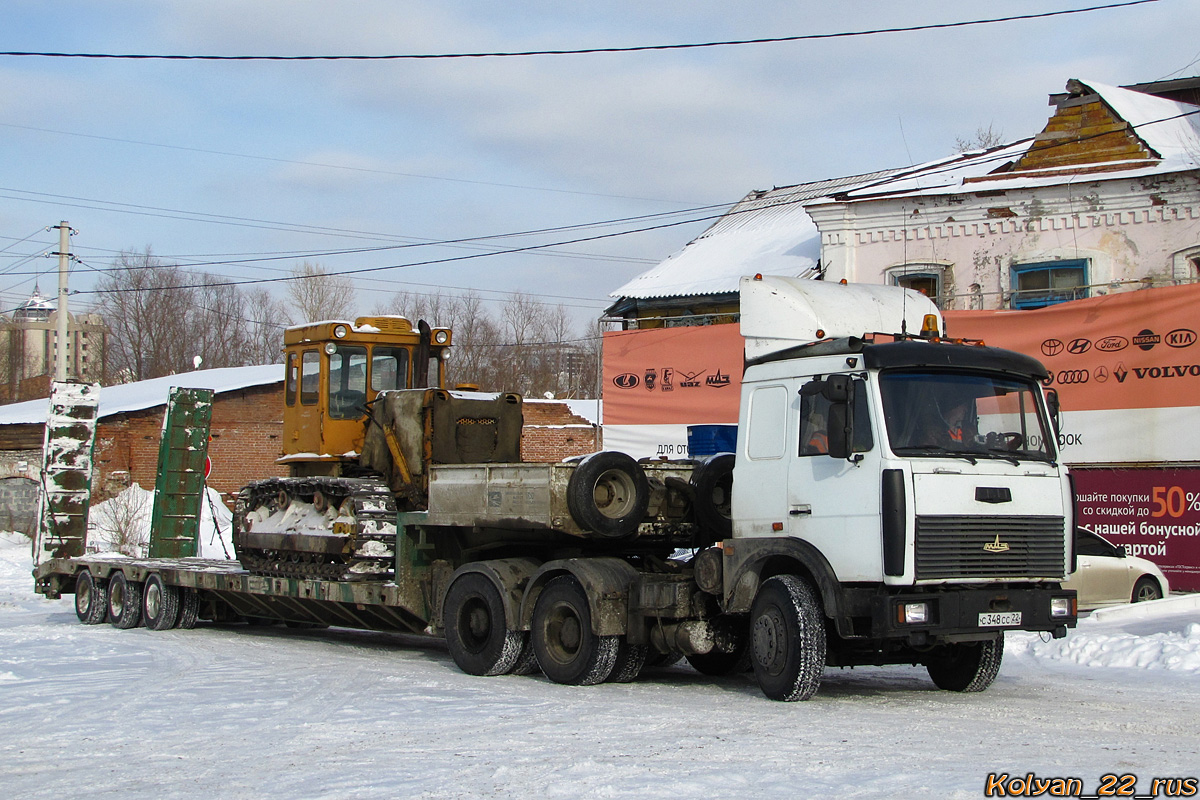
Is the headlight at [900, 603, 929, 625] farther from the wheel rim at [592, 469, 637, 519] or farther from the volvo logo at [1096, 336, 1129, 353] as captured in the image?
the volvo logo at [1096, 336, 1129, 353]

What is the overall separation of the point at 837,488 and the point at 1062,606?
191cm

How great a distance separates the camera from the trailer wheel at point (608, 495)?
10719 mm

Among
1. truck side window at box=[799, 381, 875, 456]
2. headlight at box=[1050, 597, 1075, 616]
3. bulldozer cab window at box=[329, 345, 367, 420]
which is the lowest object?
headlight at box=[1050, 597, 1075, 616]

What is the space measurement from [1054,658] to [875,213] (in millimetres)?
11734

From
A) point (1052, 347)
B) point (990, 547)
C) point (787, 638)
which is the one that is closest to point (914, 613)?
point (990, 547)

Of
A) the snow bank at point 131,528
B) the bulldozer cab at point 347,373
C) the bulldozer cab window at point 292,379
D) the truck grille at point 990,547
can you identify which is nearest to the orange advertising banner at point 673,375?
the snow bank at point 131,528

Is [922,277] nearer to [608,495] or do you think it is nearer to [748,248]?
[748,248]

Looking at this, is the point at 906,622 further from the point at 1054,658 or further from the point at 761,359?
the point at 1054,658

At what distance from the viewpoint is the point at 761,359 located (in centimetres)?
1024

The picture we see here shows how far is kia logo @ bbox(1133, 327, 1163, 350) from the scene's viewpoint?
58.0ft

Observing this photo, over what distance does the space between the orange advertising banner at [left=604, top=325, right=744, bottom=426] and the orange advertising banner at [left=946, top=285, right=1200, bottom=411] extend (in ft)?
15.8

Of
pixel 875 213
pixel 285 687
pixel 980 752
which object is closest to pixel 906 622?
pixel 980 752

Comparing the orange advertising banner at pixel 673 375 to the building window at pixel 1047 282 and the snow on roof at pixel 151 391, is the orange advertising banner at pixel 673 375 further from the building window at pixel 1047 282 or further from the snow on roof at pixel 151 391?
the snow on roof at pixel 151 391

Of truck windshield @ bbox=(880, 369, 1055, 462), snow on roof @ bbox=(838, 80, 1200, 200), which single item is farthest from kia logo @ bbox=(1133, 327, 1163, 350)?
truck windshield @ bbox=(880, 369, 1055, 462)
